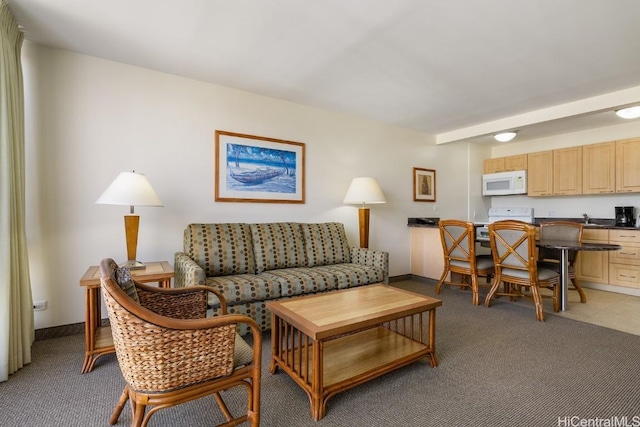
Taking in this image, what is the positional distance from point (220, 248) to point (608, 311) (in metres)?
4.10

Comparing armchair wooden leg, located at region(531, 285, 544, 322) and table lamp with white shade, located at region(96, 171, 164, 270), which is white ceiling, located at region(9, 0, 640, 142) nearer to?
table lamp with white shade, located at region(96, 171, 164, 270)

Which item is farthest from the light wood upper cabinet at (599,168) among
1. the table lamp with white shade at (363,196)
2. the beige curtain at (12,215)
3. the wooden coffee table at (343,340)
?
the beige curtain at (12,215)

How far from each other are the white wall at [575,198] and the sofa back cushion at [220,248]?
518 centimetres

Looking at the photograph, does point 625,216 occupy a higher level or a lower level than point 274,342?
higher

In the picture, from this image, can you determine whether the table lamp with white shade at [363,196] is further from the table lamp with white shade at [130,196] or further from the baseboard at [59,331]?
the baseboard at [59,331]

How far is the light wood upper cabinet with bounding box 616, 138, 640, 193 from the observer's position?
13.2 feet

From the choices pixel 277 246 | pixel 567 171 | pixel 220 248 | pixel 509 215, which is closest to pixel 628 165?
pixel 567 171

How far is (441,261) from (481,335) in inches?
69.7

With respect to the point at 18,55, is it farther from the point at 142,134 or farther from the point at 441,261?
the point at 441,261

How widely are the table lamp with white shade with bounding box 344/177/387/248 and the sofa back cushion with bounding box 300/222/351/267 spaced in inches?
15.4

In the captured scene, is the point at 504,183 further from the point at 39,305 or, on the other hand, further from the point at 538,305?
the point at 39,305

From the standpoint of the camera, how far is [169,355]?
110 centimetres

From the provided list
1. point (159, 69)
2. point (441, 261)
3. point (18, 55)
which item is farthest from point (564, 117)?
point (18, 55)

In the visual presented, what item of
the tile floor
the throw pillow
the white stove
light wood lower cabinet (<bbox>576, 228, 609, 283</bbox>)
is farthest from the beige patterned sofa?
light wood lower cabinet (<bbox>576, 228, 609, 283</bbox>)
